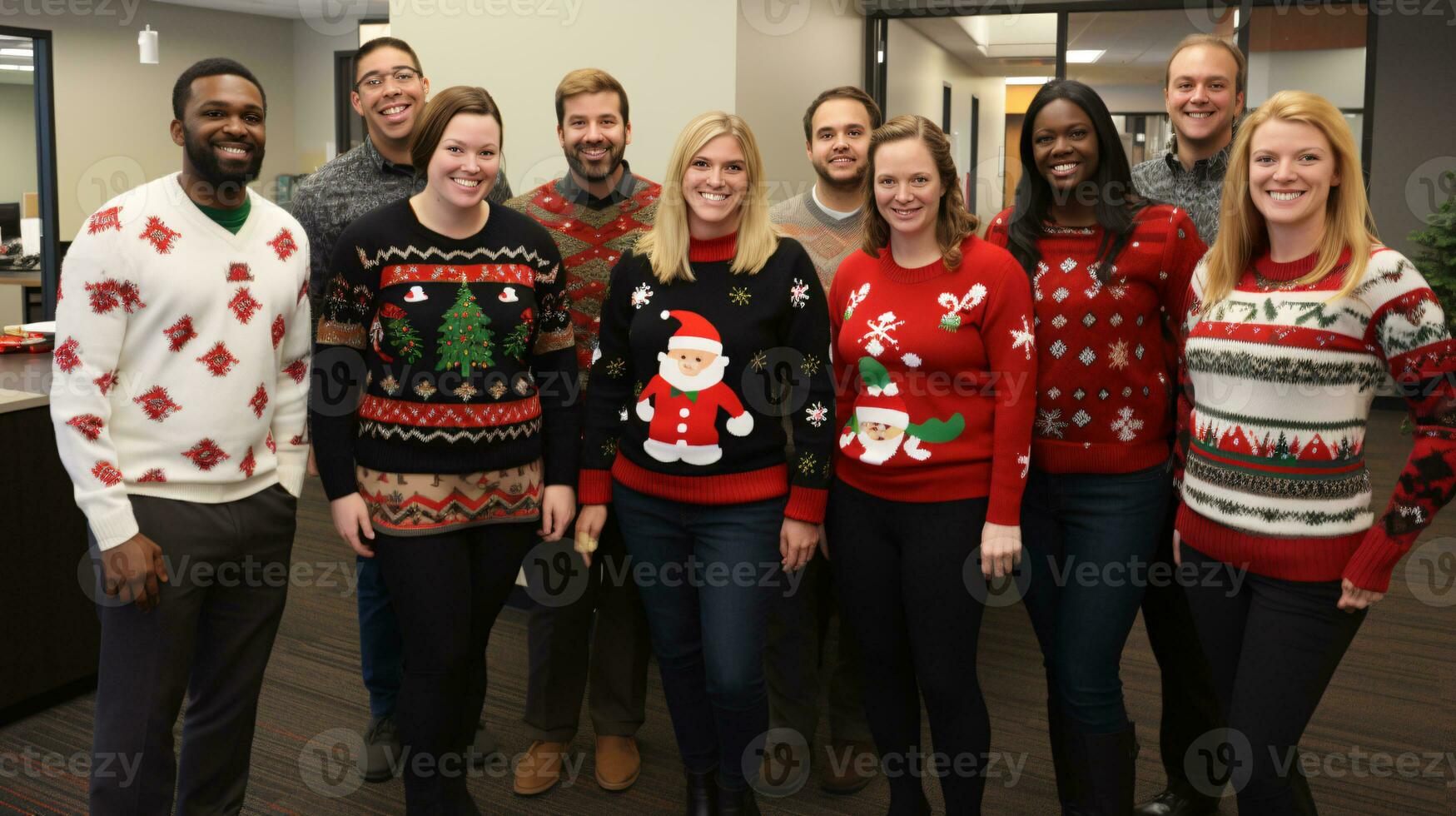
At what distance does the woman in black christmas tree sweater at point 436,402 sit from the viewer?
2.00 metres

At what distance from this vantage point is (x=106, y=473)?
1.75m

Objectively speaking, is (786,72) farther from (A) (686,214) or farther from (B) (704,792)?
(B) (704,792)

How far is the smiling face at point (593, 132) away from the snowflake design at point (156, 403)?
3.34ft

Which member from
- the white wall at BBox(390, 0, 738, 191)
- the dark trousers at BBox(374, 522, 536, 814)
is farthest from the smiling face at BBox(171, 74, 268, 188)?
the white wall at BBox(390, 0, 738, 191)

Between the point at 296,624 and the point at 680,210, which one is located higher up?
the point at 680,210

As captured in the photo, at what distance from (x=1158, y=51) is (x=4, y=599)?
824 centimetres

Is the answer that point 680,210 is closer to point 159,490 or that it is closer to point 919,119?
point 919,119

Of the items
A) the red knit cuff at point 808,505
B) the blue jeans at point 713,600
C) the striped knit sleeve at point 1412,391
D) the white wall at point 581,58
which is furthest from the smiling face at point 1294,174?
the white wall at point 581,58

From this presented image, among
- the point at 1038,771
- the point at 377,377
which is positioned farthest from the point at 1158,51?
the point at 377,377

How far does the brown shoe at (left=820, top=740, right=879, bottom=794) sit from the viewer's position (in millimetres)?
2576

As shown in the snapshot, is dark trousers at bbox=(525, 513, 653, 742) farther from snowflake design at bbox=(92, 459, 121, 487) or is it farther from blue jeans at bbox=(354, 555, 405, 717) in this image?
snowflake design at bbox=(92, 459, 121, 487)

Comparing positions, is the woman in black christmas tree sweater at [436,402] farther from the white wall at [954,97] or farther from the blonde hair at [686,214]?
the white wall at [954,97]

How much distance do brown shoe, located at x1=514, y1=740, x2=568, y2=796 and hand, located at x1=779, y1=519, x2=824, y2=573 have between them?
0.90 m

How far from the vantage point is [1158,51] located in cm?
838
